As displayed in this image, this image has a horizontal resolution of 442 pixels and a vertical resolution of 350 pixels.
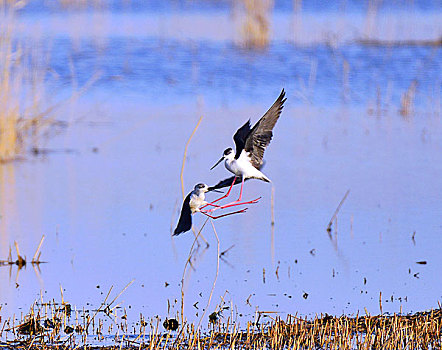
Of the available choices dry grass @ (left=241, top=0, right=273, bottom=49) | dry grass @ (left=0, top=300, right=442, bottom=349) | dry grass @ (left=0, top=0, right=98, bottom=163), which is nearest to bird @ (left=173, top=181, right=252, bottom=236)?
dry grass @ (left=0, top=300, right=442, bottom=349)

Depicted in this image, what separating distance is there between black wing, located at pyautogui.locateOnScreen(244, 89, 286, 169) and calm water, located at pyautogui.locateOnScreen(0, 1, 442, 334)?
1.18 metres

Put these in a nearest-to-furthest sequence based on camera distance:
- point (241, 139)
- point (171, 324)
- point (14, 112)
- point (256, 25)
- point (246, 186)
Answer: point (241, 139) → point (171, 324) → point (246, 186) → point (14, 112) → point (256, 25)

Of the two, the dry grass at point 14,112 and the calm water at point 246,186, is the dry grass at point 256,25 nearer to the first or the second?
the calm water at point 246,186

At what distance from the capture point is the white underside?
5.32 metres

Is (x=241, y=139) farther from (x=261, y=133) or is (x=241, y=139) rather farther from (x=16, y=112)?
(x=16, y=112)

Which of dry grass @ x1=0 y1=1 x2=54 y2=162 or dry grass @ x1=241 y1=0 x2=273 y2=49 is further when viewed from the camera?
dry grass @ x1=241 y1=0 x2=273 y2=49

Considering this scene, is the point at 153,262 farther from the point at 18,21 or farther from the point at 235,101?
the point at 18,21

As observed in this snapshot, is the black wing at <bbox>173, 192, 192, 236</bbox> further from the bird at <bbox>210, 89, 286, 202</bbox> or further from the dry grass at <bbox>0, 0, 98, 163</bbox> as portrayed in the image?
the dry grass at <bbox>0, 0, 98, 163</bbox>

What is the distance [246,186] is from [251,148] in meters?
4.35

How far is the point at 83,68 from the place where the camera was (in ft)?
56.3

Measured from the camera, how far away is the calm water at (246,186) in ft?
22.1

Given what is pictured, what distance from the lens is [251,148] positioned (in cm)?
542

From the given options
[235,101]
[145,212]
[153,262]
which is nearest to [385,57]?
[235,101]

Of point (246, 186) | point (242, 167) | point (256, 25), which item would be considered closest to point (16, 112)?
point (246, 186)
